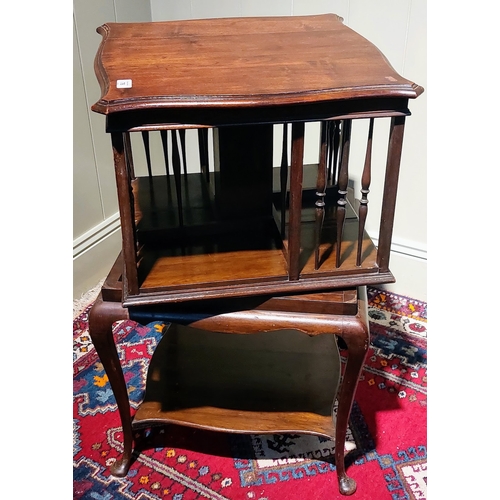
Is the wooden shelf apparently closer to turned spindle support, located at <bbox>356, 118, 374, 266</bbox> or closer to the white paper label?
turned spindle support, located at <bbox>356, 118, 374, 266</bbox>

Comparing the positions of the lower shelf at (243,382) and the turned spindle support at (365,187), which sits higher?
the turned spindle support at (365,187)

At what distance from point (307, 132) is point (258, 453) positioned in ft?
3.33

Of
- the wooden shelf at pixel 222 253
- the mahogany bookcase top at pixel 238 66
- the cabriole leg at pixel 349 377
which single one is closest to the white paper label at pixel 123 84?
the mahogany bookcase top at pixel 238 66

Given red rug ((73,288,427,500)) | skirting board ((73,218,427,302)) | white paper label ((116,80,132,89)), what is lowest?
red rug ((73,288,427,500))

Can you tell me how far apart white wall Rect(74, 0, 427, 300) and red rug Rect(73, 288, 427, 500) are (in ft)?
1.30

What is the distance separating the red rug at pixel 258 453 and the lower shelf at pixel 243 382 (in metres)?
0.14

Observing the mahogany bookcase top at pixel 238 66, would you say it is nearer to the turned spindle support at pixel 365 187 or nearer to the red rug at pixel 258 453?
the turned spindle support at pixel 365 187

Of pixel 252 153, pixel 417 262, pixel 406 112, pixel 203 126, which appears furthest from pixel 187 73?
pixel 417 262

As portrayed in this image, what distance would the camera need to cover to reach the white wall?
145 centimetres

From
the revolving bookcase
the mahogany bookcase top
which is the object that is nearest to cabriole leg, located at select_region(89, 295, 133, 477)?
the revolving bookcase

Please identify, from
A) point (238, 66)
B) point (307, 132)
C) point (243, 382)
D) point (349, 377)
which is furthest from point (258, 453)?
point (307, 132)

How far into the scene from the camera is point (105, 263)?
1.82 m

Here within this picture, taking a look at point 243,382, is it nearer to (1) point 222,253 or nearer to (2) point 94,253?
(1) point 222,253

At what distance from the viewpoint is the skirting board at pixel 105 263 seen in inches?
65.8
